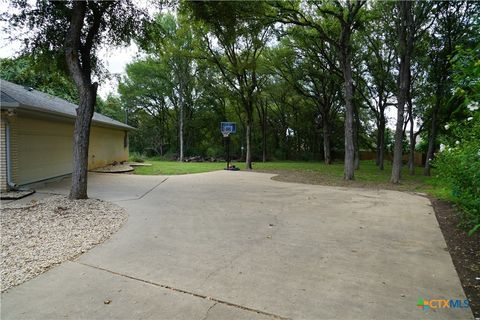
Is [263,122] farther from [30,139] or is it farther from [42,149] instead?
[30,139]

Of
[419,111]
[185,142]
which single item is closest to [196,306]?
[419,111]

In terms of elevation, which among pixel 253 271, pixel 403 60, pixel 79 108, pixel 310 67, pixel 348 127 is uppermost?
pixel 310 67

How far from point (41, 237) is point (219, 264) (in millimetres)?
2784

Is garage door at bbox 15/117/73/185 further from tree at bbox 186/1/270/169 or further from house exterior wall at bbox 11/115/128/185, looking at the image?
tree at bbox 186/1/270/169

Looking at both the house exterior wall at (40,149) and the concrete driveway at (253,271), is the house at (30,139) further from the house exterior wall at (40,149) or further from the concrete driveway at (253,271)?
the concrete driveway at (253,271)

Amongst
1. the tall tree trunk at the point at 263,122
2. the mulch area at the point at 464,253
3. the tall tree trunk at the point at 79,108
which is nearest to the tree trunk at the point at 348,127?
the mulch area at the point at 464,253

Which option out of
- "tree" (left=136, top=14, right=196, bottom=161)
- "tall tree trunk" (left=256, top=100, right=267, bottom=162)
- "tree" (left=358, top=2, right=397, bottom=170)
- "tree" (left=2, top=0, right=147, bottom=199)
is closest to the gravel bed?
"tree" (left=2, top=0, right=147, bottom=199)

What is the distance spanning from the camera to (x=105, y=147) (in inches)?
604

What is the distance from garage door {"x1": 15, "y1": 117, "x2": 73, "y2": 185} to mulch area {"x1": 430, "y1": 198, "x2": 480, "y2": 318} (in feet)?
31.3

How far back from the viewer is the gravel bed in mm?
3238

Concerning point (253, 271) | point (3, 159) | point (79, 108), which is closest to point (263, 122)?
point (79, 108)

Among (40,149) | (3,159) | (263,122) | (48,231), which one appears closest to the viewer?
(48,231)

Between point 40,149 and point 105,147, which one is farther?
point 105,147

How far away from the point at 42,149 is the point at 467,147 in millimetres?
10766
